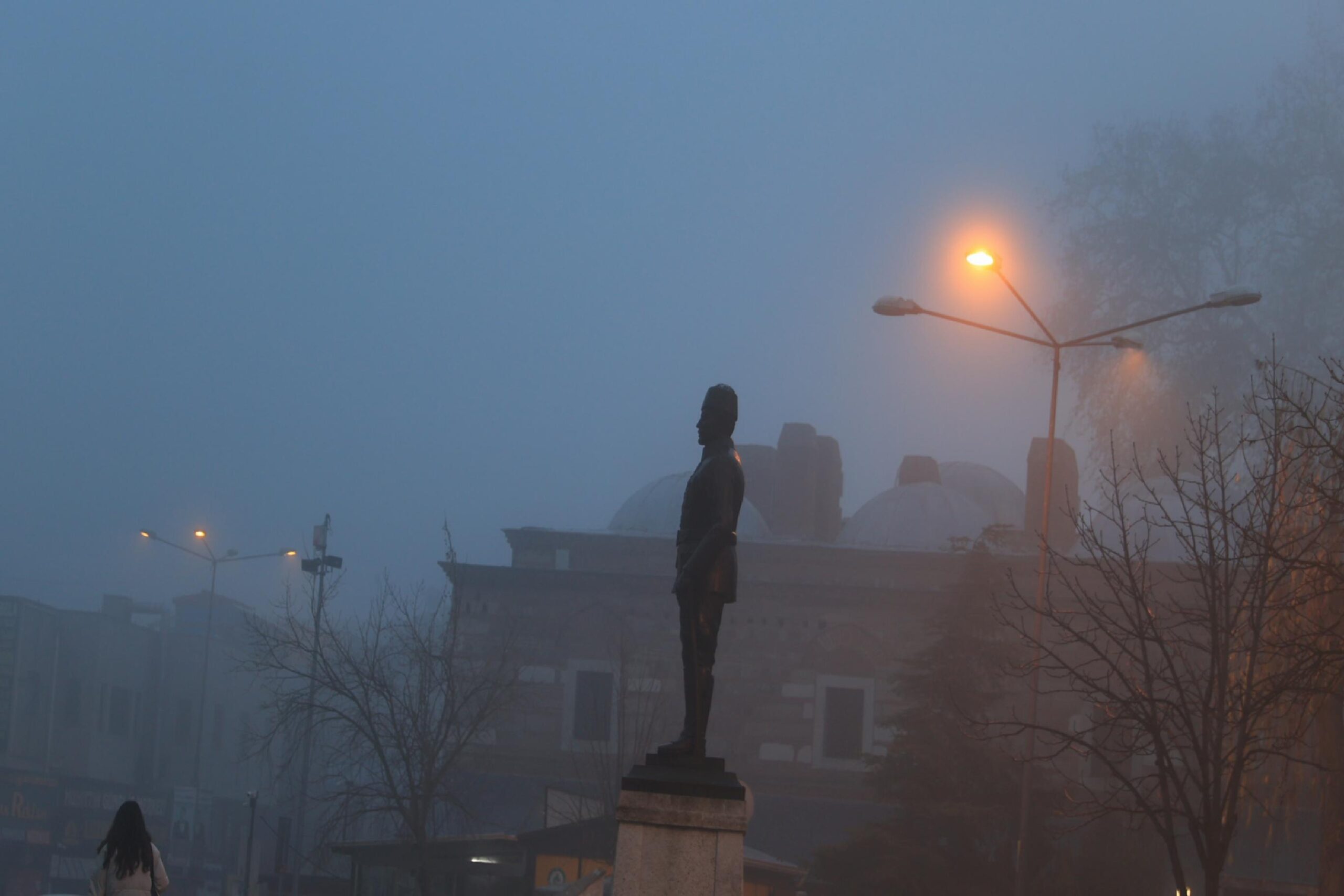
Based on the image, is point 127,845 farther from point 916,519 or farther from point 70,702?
point 70,702

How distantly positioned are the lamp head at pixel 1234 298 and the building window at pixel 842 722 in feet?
76.2

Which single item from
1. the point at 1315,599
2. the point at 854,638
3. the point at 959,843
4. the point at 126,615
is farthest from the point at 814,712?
the point at 126,615

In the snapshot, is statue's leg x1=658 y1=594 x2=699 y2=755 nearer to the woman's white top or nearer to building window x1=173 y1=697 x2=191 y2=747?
the woman's white top

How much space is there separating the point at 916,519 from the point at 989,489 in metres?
6.74

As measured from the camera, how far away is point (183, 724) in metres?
59.7

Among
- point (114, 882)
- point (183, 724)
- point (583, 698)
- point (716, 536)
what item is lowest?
point (183, 724)

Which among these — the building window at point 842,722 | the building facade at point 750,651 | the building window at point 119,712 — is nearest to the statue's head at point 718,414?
the building facade at point 750,651

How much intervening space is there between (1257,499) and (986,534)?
17.3 meters

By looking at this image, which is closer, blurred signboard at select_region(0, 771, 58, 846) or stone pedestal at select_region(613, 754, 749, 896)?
stone pedestal at select_region(613, 754, 749, 896)

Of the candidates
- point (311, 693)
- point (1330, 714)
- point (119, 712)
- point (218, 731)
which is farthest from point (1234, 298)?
point (218, 731)

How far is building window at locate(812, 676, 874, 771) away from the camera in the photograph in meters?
38.5

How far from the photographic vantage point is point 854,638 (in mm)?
39438

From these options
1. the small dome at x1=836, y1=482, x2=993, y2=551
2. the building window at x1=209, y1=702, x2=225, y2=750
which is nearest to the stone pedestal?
the small dome at x1=836, y1=482, x2=993, y2=551

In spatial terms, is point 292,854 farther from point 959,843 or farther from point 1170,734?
point 1170,734
